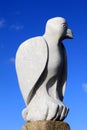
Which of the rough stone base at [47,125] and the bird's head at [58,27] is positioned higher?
the bird's head at [58,27]

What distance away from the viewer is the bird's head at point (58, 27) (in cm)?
1052

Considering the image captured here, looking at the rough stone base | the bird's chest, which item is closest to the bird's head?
the bird's chest

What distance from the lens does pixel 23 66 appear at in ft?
34.3

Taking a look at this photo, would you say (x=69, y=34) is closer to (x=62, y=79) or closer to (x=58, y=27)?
(x=58, y=27)

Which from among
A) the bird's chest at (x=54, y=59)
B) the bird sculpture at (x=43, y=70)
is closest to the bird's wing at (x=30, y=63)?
the bird sculpture at (x=43, y=70)

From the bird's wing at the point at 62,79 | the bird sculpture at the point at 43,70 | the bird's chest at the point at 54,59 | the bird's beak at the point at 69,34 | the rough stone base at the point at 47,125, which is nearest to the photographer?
the rough stone base at the point at 47,125

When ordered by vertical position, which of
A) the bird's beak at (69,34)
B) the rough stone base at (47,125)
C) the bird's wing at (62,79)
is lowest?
the rough stone base at (47,125)

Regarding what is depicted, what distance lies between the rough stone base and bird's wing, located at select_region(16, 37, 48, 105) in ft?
3.06

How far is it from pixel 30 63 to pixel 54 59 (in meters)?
0.77

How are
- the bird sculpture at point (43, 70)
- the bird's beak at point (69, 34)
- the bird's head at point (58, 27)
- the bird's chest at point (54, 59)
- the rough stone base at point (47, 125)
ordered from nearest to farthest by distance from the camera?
the rough stone base at point (47, 125), the bird sculpture at point (43, 70), the bird's chest at point (54, 59), the bird's head at point (58, 27), the bird's beak at point (69, 34)

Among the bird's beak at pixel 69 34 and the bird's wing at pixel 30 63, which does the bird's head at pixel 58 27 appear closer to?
the bird's beak at pixel 69 34

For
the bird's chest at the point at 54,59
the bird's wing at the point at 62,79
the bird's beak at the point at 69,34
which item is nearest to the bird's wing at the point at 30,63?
the bird's chest at the point at 54,59

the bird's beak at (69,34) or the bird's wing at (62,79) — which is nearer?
the bird's wing at (62,79)

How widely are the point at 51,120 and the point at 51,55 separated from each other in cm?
204
